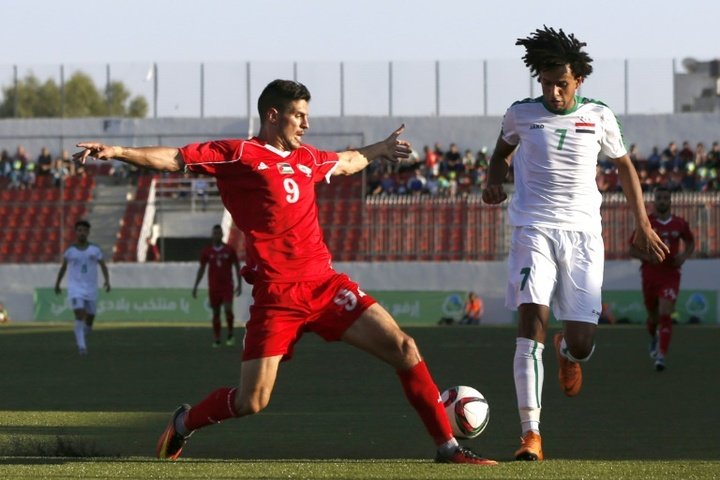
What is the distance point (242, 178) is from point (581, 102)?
226cm

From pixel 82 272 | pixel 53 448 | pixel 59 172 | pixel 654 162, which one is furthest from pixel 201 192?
pixel 53 448

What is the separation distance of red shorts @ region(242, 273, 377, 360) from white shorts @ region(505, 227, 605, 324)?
1149 mm

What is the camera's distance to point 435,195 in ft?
131

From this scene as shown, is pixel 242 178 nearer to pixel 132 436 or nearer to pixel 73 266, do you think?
pixel 132 436

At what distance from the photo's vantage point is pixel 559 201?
8961mm

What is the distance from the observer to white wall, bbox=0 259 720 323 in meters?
36.4

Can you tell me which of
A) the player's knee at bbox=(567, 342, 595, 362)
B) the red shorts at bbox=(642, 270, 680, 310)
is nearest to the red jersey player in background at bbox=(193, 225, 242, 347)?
the red shorts at bbox=(642, 270, 680, 310)

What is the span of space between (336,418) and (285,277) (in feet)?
13.7

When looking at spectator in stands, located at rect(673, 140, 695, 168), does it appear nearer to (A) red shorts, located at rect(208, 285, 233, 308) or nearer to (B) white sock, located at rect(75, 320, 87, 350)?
(A) red shorts, located at rect(208, 285, 233, 308)

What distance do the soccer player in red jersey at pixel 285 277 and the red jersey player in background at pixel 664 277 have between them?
9583 mm

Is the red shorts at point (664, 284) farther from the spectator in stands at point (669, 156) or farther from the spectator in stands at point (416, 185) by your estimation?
the spectator in stands at point (669, 156)

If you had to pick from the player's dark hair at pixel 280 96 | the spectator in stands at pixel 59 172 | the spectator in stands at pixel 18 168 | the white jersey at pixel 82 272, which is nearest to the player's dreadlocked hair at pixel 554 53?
the player's dark hair at pixel 280 96

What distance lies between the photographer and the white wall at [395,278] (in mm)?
36375

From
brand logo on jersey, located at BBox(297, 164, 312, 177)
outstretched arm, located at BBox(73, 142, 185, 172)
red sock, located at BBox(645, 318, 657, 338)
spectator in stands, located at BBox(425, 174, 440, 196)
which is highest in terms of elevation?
outstretched arm, located at BBox(73, 142, 185, 172)
